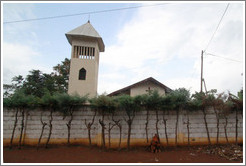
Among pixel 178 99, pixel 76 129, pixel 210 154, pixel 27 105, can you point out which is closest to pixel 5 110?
pixel 27 105

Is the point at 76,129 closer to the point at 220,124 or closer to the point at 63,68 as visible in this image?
the point at 220,124

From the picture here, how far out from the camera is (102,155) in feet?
15.8

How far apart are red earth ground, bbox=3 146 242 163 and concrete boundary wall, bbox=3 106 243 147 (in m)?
0.30

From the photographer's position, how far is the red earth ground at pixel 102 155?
14.4 feet

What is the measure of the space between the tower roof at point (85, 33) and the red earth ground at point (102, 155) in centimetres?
999

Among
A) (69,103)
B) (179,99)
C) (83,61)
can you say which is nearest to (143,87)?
(83,61)

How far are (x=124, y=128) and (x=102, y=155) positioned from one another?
4.06 ft

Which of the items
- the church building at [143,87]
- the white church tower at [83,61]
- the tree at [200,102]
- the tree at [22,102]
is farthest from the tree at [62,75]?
the tree at [200,102]

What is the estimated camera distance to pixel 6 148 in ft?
17.5

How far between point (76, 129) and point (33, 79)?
14.9 meters

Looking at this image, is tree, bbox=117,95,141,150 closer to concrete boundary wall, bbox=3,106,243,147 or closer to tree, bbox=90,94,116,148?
concrete boundary wall, bbox=3,106,243,147

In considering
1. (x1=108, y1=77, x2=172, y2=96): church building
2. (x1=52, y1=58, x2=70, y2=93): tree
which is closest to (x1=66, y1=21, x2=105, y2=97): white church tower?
(x1=108, y1=77, x2=172, y2=96): church building

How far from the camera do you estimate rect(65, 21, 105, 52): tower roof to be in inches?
514

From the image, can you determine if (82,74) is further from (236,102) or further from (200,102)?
(236,102)
